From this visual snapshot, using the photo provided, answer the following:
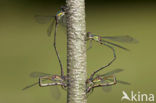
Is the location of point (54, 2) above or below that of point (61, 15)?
above

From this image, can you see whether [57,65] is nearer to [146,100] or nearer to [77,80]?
[146,100]

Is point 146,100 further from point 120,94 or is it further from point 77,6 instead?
point 77,6

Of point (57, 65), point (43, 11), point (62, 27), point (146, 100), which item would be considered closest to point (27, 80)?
point (57, 65)

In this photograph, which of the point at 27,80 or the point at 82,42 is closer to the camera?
the point at 82,42

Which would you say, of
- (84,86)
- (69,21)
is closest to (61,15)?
(69,21)

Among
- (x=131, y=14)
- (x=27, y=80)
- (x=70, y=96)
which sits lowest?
(x=70, y=96)

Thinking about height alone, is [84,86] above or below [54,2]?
below
